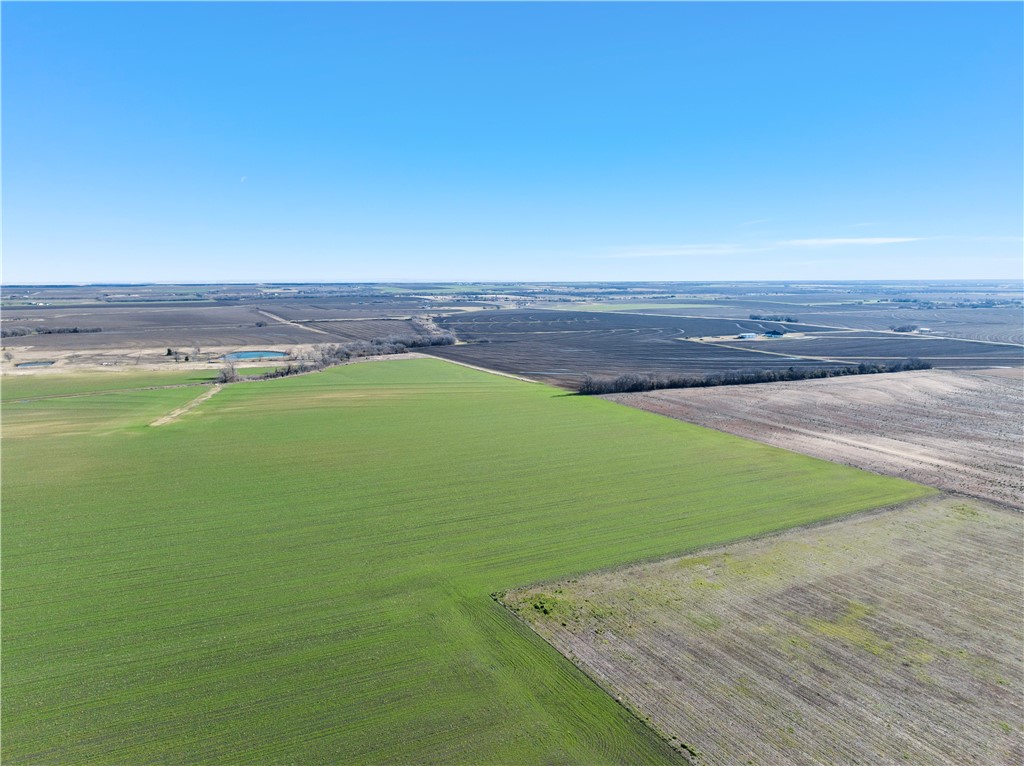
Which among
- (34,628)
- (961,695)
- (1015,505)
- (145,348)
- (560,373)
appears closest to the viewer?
(961,695)

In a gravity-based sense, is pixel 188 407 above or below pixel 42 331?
below

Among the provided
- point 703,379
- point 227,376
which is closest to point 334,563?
point 227,376

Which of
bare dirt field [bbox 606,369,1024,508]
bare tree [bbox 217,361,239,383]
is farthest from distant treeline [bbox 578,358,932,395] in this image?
bare tree [bbox 217,361,239,383]

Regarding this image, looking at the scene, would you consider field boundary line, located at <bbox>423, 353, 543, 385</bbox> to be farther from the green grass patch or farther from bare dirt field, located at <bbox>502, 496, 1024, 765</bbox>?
bare dirt field, located at <bbox>502, 496, 1024, 765</bbox>

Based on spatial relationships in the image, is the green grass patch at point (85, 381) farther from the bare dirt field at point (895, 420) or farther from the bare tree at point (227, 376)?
the bare dirt field at point (895, 420)

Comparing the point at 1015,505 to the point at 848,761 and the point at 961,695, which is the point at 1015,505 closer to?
the point at 961,695

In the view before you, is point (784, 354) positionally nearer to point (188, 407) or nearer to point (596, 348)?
point (596, 348)

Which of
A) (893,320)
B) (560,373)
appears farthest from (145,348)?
(893,320)
